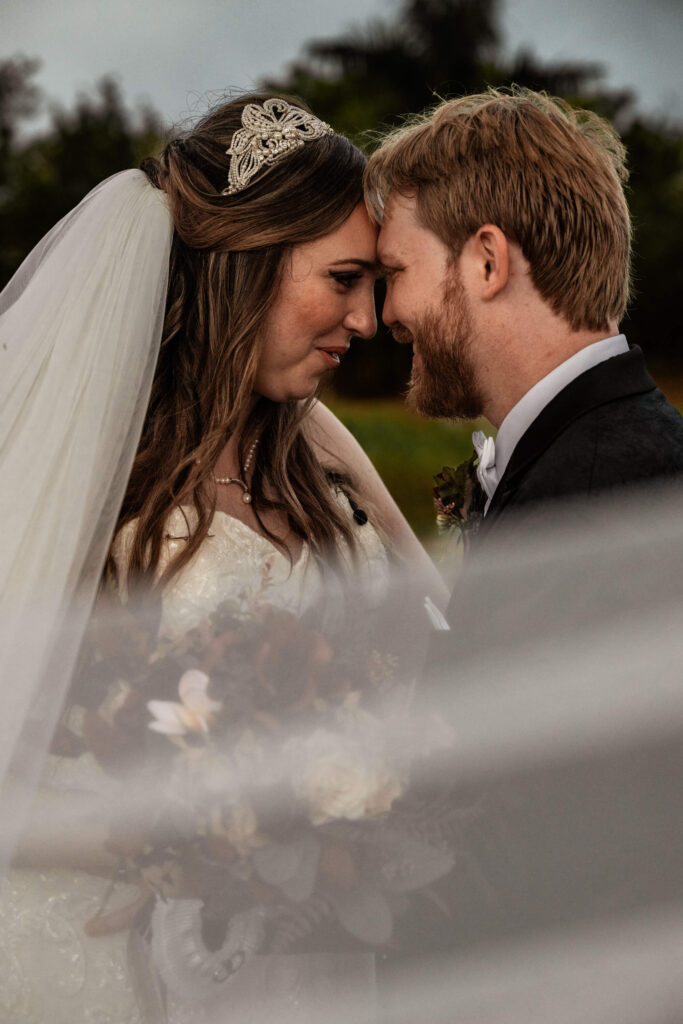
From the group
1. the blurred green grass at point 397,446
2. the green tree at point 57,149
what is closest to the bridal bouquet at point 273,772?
the blurred green grass at point 397,446

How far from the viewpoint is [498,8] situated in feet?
25.6

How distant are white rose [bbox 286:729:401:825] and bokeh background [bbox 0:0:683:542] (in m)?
5.90

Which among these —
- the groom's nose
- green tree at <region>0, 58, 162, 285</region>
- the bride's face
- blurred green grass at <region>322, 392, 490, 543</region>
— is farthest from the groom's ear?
green tree at <region>0, 58, 162, 285</region>

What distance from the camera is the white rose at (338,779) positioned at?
1.40 m

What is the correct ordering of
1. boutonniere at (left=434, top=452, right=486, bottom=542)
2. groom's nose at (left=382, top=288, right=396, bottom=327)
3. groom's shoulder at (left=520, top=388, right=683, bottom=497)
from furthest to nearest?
1. boutonniere at (left=434, top=452, right=486, bottom=542)
2. groom's nose at (left=382, top=288, right=396, bottom=327)
3. groom's shoulder at (left=520, top=388, right=683, bottom=497)

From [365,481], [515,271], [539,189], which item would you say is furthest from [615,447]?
[365,481]

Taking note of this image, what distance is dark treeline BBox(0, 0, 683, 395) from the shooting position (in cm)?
749

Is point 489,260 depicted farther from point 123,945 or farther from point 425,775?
point 123,945

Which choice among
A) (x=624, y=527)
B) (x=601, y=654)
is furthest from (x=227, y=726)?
(x=624, y=527)

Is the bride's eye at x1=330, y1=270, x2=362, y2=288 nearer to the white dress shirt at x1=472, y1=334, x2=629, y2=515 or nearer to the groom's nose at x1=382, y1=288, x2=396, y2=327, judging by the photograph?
the groom's nose at x1=382, y1=288, x2=396, y2=327

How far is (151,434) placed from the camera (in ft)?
7.82

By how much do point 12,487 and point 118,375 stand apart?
332 millimetres

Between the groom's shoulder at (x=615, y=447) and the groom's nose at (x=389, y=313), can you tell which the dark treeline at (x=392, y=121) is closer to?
the groom's nose at (x=389, y=313)

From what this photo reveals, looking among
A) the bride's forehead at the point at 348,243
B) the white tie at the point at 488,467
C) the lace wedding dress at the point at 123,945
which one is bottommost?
the lace wedding dress at the point at 123,945
